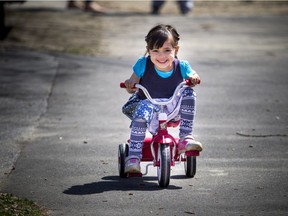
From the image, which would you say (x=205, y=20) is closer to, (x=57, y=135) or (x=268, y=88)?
(x=268, y=88)

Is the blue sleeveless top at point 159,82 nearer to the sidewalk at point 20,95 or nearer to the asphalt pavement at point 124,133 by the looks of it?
the asphalt pavement at point 124,133

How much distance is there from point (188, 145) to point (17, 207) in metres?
1.64

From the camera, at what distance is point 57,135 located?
9.23m

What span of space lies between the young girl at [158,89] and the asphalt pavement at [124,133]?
0.39 meters

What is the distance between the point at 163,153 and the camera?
6.88m

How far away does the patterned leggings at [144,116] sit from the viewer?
23.6ft

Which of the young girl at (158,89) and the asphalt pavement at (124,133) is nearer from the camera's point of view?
the asphalt pavement at (124,133)

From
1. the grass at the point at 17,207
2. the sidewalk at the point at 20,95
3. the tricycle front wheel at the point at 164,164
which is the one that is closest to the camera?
the grass at the point at 17,207

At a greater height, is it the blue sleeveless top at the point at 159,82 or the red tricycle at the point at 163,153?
the blue sleeveless top at the point at 159,82

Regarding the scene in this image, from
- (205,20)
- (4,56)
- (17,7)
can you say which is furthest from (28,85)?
(17,7)

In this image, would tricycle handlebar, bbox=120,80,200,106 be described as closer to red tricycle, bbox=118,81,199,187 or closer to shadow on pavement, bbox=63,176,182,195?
red tricycle, bbox=118,81,199,187

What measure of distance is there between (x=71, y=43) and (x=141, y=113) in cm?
914

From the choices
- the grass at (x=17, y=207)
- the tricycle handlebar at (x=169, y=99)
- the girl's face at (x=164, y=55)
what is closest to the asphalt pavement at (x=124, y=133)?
the grass at (x=17, y=207)

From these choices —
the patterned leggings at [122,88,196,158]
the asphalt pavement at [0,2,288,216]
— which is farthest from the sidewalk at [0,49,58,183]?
the patterned leggings at [122,88,196,158]
